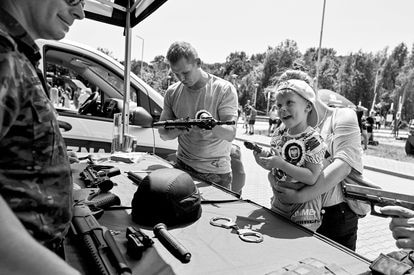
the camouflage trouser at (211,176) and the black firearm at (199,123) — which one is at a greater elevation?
the black firearm at (199,123)

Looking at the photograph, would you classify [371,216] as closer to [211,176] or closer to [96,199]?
[211,176]

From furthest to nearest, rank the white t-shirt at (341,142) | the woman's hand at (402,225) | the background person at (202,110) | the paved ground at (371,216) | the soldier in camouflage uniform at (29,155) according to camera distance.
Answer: the paved ground at (371,216), the background person at (202,110), the white t-shirt at (341,142), the woman's hand at (402,225), the soldier in camouflage uniform at (29,155)

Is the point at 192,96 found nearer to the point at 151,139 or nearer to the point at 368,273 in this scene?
the point at 151,139

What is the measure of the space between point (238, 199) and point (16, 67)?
1424 mm

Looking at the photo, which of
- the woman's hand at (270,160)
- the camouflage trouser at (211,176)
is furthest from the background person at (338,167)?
the camouflage trouser at (211,176)

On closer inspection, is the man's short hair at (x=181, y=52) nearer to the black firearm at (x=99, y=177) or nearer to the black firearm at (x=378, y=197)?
the black firearm at (x=99, y=177)

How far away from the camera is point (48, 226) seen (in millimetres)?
732

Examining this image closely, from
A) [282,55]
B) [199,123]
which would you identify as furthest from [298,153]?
[282,55]

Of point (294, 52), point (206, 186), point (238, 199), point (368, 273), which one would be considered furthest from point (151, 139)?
A: point (294, 52)

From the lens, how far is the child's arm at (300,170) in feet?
5.28

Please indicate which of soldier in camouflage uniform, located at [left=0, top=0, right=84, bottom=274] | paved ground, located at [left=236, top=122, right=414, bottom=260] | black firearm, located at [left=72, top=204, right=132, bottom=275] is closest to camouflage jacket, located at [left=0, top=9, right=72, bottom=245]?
soldier in camouflage uniform, located at [left=0, top=0, right=84, bottom=274]

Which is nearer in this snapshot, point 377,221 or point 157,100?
point 157,100

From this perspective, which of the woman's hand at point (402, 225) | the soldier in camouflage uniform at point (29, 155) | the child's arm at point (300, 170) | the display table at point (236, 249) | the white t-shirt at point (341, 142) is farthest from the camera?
the white t-shirt at point (341, 142)

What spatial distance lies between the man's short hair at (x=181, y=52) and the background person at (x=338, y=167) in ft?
2.86
